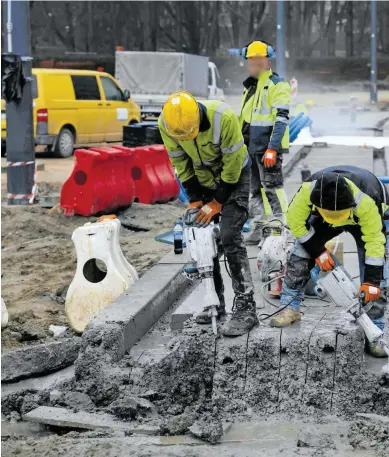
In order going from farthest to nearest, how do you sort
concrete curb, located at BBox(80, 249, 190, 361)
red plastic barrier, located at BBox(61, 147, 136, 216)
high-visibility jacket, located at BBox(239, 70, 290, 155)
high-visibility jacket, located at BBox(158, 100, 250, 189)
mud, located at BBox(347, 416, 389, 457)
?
red plastic barrier, located at BBox(61, 147, 136, 216) < high-visibility jacket, located at BBox(239, 70, 290, 155) < concrete curb, located at BBox(80, 249, 190, 361) < high-visibility jacket, located at BBox(158, 100, 250, 189) < mud, located at BBox(347, 416, 389, 457)

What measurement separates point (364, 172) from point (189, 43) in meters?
50.2

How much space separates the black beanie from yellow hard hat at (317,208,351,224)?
1.9 inches

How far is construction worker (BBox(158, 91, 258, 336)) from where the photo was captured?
603 centimetres

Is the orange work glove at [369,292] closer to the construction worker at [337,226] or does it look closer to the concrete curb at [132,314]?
the construction worker at [337,226]

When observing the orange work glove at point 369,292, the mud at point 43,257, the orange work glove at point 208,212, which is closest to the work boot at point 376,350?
the orange work glove at point 369,292

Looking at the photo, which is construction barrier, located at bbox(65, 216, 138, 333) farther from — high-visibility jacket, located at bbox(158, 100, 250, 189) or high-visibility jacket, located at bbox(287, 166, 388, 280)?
high-visibility jacket, located at bbox(287, 166, 388, 280)

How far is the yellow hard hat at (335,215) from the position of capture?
19.4ft

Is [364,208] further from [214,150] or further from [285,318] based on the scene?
[214,150]

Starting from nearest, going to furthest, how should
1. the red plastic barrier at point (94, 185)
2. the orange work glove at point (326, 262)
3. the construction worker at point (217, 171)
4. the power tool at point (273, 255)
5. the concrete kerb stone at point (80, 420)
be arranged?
the concrete kerb stone at point (80, 420) → the construction worker at point (217, 171) → the orange work glove at point (326, 262) → the power tool at point (273, 255) → the red plastic barrier at point (94, 185)

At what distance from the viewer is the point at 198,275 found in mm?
6461

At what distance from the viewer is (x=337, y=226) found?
246 inches

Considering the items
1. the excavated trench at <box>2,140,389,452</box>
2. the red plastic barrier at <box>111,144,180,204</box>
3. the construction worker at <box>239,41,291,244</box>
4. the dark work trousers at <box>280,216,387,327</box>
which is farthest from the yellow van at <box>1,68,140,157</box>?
the excavated trench at <box>2,140,389,452</box>

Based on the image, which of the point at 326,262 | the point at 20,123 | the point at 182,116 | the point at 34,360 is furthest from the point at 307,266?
the point at 20,123

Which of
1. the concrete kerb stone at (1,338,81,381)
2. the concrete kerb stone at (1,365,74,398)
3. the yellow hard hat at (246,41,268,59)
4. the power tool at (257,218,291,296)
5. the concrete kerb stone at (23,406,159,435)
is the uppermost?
the yellow hard hat at (246,41,268,59)
